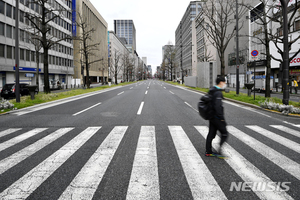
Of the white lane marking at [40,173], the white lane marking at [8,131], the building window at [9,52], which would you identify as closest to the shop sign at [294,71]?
the white lane marking at [40,173]

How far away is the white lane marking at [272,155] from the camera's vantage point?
3660 millimetres

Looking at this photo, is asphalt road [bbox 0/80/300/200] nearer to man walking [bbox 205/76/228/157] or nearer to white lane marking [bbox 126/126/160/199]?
white lane marking [bbox 126/126/160/199]

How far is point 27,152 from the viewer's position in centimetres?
464

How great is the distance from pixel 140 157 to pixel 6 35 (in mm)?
34281

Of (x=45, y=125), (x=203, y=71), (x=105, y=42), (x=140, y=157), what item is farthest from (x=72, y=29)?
(x=140, y=157)

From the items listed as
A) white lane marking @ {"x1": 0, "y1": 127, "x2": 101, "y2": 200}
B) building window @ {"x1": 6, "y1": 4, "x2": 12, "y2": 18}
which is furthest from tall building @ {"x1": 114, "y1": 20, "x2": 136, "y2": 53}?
white lane marking @ {"x1": 0, "y1": 127, "x2": 101, "y2": 200}

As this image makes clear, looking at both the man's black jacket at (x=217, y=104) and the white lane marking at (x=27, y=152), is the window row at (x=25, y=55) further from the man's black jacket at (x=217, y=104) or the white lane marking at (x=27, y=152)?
the man's black jacket at (x=217, y=104)

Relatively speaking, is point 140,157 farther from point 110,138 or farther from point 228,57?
point 228,57

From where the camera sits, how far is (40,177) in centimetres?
342

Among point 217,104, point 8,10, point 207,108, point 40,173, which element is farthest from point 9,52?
point 217,104

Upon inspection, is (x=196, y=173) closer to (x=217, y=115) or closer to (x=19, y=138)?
(x=217, y=115)

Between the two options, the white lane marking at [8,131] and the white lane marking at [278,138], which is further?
the white lane marking at [8,131]

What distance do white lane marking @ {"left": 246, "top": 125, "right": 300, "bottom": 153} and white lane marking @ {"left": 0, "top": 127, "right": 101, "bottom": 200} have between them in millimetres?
5104

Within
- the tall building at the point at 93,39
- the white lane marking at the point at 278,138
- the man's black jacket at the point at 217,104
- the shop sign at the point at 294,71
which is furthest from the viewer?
the tall building at the point at 93,39
